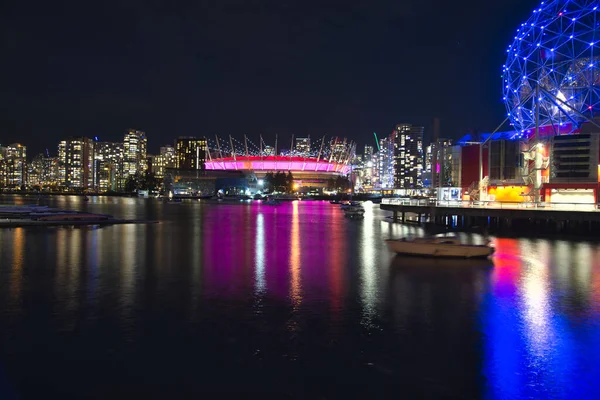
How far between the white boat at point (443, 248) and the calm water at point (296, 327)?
4.84 ft

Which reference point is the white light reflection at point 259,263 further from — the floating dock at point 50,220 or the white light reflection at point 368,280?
the floating dock at point 50,220

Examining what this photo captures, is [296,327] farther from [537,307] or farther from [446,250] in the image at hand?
[446,250]

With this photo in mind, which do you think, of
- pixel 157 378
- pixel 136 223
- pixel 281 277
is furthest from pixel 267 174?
pixel 157 378

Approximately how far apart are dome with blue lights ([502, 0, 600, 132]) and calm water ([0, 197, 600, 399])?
31060mm

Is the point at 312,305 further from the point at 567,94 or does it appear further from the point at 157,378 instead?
the point at 567,94

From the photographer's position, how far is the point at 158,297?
17.4m

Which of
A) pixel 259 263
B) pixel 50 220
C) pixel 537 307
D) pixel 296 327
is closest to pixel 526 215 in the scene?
pixel 259 263

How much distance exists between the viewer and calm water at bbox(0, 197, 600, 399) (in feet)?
33.7

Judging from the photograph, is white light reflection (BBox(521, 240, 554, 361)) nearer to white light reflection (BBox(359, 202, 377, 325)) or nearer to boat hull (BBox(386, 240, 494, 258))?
boat hull (BBox(386, 240, 494, 258))

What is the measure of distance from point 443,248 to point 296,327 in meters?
15.3

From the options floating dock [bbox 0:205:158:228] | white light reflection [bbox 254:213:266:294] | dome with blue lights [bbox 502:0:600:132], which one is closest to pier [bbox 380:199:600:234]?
dome with blue lights [bbox 502:0:600:132]

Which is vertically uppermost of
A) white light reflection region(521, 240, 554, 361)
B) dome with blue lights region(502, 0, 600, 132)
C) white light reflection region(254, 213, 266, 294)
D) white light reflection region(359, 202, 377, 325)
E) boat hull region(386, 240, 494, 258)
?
dome with blue lights region(502, 0, 600, 132)

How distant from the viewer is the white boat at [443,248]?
27188 millimetres

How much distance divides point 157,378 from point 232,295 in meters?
7.52
